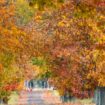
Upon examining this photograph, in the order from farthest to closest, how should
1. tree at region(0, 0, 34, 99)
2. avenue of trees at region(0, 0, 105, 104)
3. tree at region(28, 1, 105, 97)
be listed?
tree at region(28, 1, 105, 97)
avenue of trees at region(0, 0, 105, 104)
tree at region(0, 0, 34, 99)

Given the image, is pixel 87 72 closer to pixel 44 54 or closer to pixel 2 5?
pixel 44 54

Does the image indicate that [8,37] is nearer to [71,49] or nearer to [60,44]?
[71,49]

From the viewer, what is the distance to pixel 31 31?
36.2 m

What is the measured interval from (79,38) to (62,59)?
5.63 metres

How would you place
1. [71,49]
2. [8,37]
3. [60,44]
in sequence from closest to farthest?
[8,37] → [71,49] → [60,44]

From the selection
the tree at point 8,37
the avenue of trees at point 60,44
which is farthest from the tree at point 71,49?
the tree at point 8,37

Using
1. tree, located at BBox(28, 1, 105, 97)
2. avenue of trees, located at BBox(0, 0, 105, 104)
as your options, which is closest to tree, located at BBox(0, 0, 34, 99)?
avenue of trees, located at BBox(0, 0, 105, 104)

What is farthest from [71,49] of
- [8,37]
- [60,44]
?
[8,37]

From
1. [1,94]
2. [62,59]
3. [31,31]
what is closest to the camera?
[31,31]

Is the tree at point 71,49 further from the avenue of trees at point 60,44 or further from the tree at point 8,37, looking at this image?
the tree at point 8,37

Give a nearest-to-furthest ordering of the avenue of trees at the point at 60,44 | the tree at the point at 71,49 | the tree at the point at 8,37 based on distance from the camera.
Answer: the tree at the point at 8,37
the avenue of trees at the point at 60,44
the tree at the point at 71,49

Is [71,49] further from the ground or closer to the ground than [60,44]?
closer to the ground

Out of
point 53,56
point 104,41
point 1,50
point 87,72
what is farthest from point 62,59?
point 104,41

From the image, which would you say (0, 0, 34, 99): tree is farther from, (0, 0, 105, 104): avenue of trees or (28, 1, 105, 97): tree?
(28, 1, 105, 97): tree
